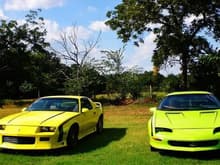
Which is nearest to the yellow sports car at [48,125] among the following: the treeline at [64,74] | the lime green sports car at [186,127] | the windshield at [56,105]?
the windshield at [56,105]

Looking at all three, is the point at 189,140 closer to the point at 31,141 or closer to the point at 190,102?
the point at 190,102

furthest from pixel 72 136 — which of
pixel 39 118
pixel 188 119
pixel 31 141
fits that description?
pixel 188 119

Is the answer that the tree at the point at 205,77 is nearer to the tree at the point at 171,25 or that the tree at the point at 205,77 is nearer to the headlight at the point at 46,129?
the tree at the point at 171,25

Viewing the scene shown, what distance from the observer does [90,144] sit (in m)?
11.3

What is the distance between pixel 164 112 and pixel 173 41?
2395cm

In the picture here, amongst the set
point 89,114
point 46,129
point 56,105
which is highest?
point 56,105

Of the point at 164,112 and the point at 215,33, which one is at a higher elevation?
the point at 215,33

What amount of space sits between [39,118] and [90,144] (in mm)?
1739

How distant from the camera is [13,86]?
48469 millimetres

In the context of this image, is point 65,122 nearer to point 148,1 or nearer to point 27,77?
point 148,1

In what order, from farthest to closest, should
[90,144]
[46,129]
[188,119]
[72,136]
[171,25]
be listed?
1. [171,25]
2. [90,144]
3. [72,136]
4. [46,129]
5. [188,119]

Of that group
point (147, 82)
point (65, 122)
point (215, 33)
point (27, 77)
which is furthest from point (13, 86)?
point (65, 122)

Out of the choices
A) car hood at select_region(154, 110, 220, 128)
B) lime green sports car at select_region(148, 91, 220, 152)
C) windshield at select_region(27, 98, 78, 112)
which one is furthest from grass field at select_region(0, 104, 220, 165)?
windshield at select_region(27, 98, 78, 112)

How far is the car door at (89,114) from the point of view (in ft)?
39.2
